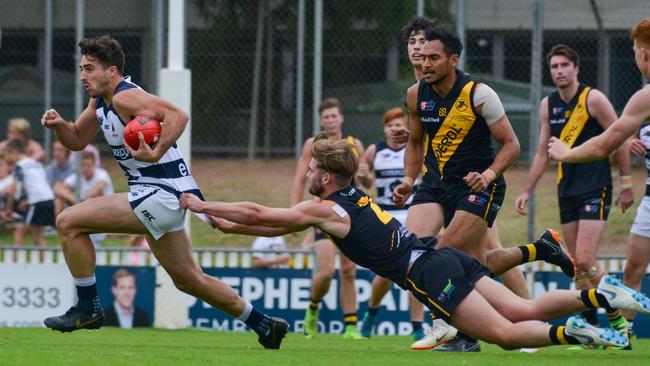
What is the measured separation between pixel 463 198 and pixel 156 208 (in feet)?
7.50

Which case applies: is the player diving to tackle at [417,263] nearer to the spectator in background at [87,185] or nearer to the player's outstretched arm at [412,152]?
the player's outstretched arm at [412,152]

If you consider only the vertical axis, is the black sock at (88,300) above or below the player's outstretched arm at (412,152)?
below

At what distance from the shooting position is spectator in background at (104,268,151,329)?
1423 centimetres

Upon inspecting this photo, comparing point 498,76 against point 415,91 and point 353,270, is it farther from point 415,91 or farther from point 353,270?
point 415,91

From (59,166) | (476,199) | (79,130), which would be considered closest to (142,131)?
(79,130)

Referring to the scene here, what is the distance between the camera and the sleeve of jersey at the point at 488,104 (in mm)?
8961

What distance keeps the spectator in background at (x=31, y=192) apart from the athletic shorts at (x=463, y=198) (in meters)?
7.07

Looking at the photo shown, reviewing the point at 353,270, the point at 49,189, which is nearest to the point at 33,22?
the point at 49,189

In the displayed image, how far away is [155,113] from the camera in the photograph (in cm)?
832

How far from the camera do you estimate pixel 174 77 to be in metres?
13.5

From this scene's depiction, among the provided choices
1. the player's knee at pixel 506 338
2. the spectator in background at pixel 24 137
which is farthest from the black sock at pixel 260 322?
the spectator in background at pixel 24 137

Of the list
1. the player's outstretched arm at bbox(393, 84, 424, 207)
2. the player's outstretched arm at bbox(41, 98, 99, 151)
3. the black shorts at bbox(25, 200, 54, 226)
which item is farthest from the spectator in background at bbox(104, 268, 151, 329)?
the player's outstretched arm at bbox(393, 84, 424, 207)

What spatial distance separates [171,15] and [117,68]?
4996 millimetres

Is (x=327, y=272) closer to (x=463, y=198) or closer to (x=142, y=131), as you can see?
(x=463, y=198)
